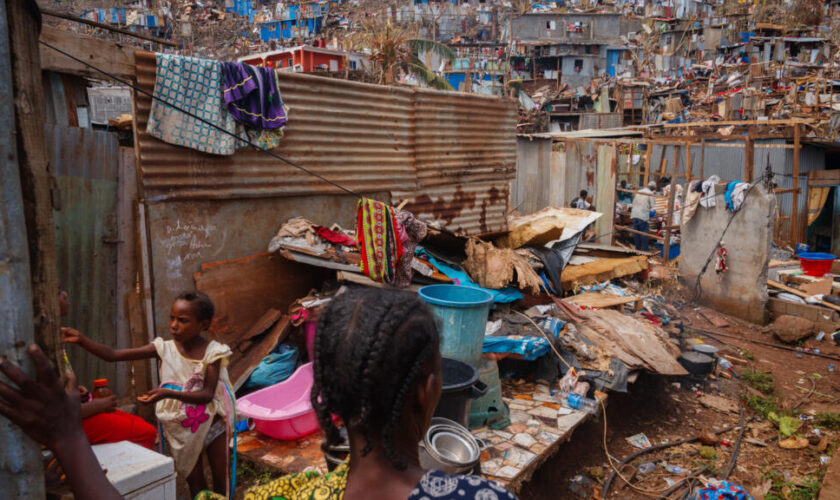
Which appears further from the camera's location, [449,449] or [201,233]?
[201,233]

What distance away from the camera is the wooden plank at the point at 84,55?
4227 millimetres

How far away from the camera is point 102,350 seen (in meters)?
3.21

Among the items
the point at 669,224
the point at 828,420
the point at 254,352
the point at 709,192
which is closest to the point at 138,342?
the point at 254,352

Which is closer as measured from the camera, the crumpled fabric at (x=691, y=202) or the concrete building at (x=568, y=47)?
the crumpled fabric at (x=691, y=202)

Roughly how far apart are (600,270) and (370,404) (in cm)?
896

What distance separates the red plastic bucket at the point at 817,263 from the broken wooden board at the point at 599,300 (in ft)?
15.3

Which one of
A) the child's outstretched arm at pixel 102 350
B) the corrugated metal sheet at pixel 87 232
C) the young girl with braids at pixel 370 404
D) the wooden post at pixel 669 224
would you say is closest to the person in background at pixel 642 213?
the wooden post at pixel 669 224

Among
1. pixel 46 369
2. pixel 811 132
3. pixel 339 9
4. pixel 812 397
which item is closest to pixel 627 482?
pixel 812 397

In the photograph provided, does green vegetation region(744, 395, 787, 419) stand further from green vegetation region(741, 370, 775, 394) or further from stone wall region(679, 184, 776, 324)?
stone wall region(679, 184, 776, 324)

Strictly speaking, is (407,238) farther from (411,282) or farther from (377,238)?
(411,282)

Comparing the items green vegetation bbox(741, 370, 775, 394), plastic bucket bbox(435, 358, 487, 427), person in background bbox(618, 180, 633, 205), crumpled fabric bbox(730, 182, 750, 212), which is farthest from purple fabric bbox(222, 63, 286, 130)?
person in background bbox(618, 180, 633, 205)

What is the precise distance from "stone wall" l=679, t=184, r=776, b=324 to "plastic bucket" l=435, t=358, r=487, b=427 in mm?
7396

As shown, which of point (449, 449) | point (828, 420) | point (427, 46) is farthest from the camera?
point (427, 46)

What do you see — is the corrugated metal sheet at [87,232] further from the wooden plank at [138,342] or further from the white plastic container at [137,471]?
the white plastic container at [137,471]
